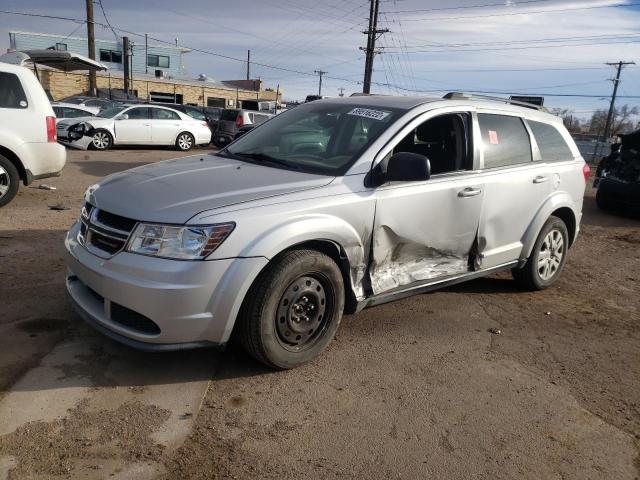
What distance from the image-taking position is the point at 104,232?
3193mm

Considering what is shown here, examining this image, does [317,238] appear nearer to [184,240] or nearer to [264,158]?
[184,240]

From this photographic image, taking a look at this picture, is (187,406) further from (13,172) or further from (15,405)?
(13,172)

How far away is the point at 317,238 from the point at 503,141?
2.25 meters

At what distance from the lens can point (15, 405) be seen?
2.88 m

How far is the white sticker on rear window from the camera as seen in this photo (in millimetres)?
3990

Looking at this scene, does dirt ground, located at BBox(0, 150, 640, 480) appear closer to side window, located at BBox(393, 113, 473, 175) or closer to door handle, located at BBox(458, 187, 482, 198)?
door handle, located at BBox(458, 187, 482, 198)

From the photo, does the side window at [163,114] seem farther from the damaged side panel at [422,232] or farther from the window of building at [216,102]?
the window of building at [216,102]

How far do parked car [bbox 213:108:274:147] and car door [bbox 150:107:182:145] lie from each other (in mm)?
3171

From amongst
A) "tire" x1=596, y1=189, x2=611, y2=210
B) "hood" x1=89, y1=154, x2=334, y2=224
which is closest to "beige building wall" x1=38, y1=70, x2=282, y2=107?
"tire" x1=596, y1=189, x2=611, y2=210

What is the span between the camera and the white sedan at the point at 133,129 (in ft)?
50.2

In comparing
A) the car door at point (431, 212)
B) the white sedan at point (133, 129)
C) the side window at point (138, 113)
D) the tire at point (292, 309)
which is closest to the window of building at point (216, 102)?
the white sedan at point (133, 129)

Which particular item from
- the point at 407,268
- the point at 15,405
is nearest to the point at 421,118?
the point at 407,268

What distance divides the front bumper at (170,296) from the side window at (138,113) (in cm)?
1430

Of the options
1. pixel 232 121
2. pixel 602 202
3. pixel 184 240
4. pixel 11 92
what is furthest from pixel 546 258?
pixel 232 121
